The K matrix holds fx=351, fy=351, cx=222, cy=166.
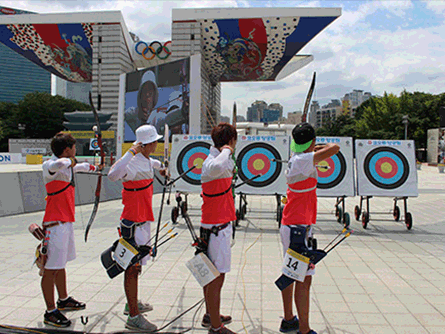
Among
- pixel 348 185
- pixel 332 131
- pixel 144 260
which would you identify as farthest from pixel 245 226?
pixel 332 131

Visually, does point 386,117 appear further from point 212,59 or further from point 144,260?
point 144,260

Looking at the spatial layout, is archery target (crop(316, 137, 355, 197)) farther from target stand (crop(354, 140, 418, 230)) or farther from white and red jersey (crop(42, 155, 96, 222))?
white and red jersey (crop(42, 155, 96, 222))

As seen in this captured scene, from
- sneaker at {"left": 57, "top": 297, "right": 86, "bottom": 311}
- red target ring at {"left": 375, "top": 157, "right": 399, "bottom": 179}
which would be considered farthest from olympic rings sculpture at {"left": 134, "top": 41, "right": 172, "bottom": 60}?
sneaker at {"left": 57, "top": 297, "right": 86, "bottom": 311}

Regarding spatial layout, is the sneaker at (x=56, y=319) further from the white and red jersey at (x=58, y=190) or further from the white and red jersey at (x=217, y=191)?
the white and red jersey at (x=217, y=191)

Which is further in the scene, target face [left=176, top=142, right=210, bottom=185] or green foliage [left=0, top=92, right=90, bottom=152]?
green foliage [left=0, top=92, right=90, bottom=152]

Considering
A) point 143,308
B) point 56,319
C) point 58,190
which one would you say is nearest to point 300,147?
point 143,308

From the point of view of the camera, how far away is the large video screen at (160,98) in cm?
1590

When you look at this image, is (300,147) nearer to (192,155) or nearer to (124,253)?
(124,253)

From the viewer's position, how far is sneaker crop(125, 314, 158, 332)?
294 centimetres

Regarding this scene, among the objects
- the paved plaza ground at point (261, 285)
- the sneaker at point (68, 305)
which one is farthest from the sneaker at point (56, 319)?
the sneaker at point (68, 305)

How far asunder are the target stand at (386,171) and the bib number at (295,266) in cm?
520

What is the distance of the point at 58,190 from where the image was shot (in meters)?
3.29

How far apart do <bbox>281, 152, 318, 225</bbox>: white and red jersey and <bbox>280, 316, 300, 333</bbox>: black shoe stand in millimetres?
860

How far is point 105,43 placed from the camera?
2991 centimetres
